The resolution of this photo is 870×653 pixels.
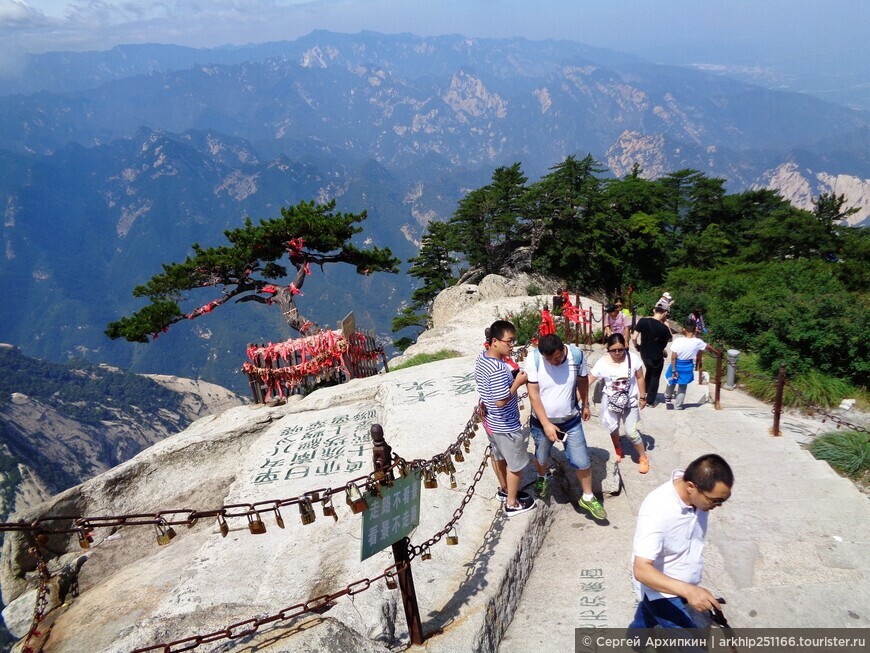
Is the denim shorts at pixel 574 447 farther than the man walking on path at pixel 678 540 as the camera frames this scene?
Yes

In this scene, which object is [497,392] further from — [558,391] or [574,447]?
[574,447]

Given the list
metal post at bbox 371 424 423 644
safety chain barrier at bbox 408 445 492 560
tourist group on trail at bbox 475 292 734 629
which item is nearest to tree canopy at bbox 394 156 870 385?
tourist group on trail at bbox 475 292 734 629

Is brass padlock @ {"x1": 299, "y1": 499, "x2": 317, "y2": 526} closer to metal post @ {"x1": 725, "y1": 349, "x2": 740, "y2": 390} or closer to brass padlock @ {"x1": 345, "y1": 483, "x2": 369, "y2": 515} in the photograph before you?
brass padlock @ {"x1": 345, "y1": 483, "x2": 369, "y2": 515}

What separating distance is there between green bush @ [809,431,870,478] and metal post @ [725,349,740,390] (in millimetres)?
2010

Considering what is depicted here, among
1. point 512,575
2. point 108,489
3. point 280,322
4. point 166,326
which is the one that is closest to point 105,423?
point 280,322

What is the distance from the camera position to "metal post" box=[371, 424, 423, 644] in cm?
315

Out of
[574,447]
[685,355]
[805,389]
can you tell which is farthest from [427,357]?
[574,447]

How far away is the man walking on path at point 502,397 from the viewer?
4.33 meters

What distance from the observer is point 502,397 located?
4.34 metres

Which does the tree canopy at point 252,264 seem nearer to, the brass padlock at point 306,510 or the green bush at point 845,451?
the green bush at point 845,451

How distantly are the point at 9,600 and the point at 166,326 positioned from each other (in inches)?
396

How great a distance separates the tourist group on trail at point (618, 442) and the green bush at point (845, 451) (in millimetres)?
1634

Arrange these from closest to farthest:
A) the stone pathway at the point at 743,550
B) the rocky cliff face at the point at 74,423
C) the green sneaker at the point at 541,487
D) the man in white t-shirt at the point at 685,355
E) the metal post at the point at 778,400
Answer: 1. the stone pathway at the point at 743,550
2. the green sneaker at the point at 541,487
3. the metal post at the point at 778,400
4. the man in white t-shirt at the point at 685,355
5. the rocky cliff face at the point at 74,423

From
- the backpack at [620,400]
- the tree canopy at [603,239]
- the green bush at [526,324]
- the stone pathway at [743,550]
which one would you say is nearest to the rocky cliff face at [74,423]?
the tree canopy at [603,239]
